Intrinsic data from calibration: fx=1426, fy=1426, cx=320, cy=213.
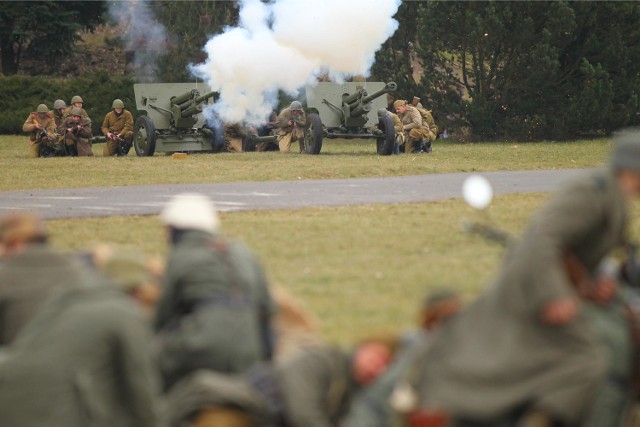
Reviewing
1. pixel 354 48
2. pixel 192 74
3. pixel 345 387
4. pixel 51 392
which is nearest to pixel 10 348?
pixel 51 392

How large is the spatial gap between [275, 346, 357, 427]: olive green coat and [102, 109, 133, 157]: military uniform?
92.1 ft

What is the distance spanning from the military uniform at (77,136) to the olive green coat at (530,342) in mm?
28330

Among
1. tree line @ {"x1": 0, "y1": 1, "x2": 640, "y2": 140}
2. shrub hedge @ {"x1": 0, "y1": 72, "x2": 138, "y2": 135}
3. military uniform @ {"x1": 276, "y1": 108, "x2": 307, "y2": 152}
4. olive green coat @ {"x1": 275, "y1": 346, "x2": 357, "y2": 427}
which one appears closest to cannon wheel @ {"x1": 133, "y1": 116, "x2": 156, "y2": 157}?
military uniform @ {"x1": 276, "y1": 108, "x2": 307, "y2": 152}

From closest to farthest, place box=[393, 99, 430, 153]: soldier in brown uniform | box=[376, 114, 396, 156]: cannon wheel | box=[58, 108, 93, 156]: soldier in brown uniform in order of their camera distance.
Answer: box=[376, 114, 396, 156]: cannon wheel < box=[58, 108, 93, 156]: soldier in brown uniform < box=[393, 99, 430, 153]: soldier in brown uniform

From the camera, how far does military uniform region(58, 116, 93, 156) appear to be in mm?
34250

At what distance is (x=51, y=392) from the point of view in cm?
614

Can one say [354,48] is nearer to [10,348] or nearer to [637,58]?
[637,58]

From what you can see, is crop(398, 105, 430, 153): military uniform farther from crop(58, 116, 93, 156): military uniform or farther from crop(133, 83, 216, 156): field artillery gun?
crop(58, 116, 93, 156): military uniform

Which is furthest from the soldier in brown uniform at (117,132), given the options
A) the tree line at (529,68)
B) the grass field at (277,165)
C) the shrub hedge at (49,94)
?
the tree line at (529,68)

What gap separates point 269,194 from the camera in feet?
67.6

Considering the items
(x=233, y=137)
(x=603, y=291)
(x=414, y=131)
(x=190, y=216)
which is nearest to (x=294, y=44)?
(x=233, y=137)

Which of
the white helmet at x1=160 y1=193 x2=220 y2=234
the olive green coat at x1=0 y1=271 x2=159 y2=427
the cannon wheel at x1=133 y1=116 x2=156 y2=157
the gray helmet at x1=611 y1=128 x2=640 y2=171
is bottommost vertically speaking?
the cannon wheel at x1=133 y1=116 x2=156 y2=157

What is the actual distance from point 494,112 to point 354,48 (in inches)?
262

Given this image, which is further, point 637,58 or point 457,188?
point 637,58
